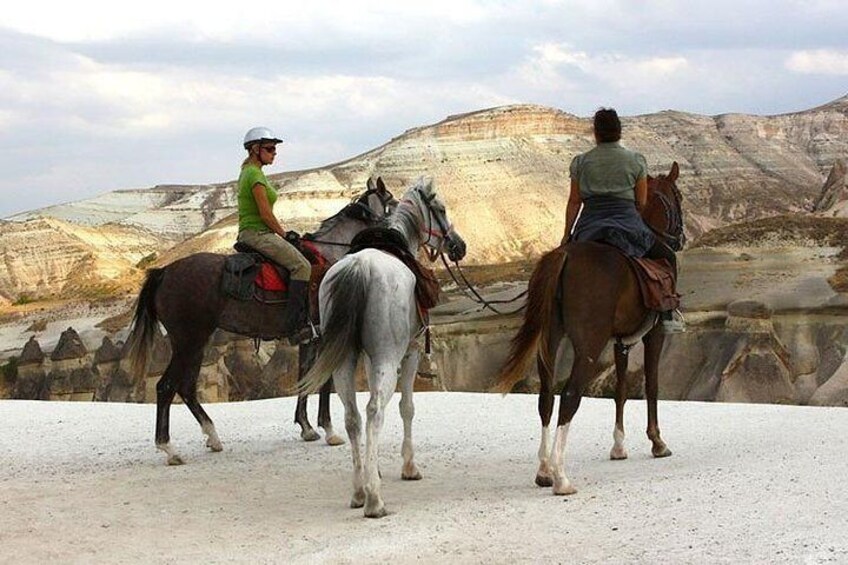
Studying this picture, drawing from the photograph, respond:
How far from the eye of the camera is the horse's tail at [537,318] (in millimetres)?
8102

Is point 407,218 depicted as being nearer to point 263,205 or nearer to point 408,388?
point 408,388

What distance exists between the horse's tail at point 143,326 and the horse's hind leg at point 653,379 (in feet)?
15.1

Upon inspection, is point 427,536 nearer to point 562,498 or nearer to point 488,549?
point 488,549

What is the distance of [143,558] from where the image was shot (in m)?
7.04

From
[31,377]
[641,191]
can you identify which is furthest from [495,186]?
[641,191]

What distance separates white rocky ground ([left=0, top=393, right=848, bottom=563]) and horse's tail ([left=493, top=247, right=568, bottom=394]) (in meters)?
0.91

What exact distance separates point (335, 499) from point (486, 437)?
10.6ft

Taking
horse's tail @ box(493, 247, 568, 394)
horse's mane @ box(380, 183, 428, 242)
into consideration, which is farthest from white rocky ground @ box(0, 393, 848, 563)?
horse's mane @ box(380, 183, 428, 242)

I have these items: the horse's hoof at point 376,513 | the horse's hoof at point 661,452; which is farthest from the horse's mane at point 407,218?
the horse's hoof at point 661,452

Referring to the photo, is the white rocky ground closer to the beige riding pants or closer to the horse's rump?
the horse's rump

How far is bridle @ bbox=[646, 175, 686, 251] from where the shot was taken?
9.64 m

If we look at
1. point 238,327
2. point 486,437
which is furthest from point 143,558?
point 486,437

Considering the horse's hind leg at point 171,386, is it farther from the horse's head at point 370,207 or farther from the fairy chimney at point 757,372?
the fairy chimney at point 757,372

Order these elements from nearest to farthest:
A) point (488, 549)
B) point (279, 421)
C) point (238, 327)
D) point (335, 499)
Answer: point (488, 549), point (335, 499), point (238, 327), point (279, 421)
